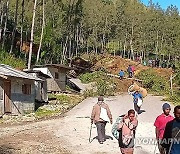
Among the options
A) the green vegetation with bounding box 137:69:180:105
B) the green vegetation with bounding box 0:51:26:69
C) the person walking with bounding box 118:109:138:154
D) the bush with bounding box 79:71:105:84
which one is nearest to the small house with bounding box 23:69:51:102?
the green vegetation with bounding box 0:51:26:69

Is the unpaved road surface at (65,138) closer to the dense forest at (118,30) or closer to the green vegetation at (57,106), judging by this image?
the green vegetation at (57,106)

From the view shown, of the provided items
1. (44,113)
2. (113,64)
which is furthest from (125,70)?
(44,113)

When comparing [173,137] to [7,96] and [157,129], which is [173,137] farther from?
[7,96]

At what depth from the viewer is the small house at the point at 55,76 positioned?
36250 millimetres

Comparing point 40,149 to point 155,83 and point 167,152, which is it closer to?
point 167,152

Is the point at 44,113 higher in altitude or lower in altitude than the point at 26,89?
lower

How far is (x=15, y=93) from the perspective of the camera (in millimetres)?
24750

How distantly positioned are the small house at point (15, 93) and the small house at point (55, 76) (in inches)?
376

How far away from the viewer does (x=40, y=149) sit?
1290 centimetres

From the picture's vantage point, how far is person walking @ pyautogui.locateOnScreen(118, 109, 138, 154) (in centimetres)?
877

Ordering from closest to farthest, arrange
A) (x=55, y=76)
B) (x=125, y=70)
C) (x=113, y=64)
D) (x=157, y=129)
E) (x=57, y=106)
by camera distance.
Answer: (x=157, y=129) < (x=57, y=106) < (x=55, y=76) < (x=125, y=70) < (x=113, y=64)

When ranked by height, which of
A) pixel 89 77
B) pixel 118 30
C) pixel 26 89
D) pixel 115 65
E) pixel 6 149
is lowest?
pixel 89 77

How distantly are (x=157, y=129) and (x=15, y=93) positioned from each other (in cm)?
1719

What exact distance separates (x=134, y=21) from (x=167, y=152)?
73231 mm
